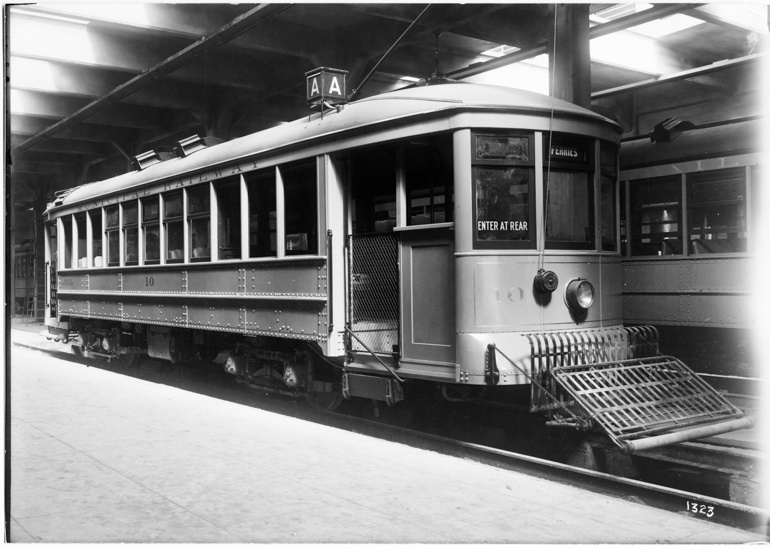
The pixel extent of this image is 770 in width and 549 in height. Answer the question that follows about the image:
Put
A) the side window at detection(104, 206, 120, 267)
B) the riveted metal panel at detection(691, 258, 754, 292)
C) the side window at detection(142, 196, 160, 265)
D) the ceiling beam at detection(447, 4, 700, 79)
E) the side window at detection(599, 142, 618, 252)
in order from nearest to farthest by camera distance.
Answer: the side window at detection(599, 142, 618, 252), the riveted metal panel at detection(691, 258, 754, 292), the side window at detection(142, 196, 160, 265), the ceiling beam at detection(447, 4, 700, 79), the side window at detection(104, 206, 120, 267)

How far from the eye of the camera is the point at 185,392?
10.3 meters

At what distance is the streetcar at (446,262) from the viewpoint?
20.4 ft

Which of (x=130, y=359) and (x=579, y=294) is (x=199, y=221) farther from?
(x=579, y=294)

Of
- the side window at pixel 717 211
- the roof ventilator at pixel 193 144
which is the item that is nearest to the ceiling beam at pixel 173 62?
the roof ventilator at pixel 193 144

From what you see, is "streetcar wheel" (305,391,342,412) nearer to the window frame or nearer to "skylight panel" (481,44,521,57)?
the window frame

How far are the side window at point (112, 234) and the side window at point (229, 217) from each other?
3.79m

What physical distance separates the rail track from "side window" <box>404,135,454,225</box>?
2.06 metres

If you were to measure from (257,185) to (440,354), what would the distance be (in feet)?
11.3

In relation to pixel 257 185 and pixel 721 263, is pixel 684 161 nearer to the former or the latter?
pixel 721 263

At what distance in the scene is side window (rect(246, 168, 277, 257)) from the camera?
8453mm

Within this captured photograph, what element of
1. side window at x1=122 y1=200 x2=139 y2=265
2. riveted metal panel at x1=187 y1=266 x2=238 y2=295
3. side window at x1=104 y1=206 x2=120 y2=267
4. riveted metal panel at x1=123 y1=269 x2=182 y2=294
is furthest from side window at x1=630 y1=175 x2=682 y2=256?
side window at x1=104 y1=206 x2=120 y2=267

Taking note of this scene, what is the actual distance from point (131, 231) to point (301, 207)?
17.2 feet

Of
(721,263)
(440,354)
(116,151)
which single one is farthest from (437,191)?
(116,151)

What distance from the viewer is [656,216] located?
10695 millimetres
